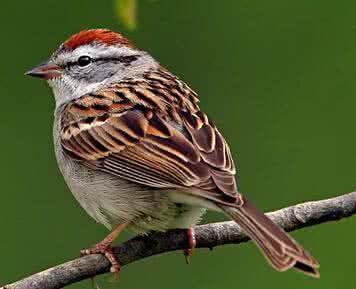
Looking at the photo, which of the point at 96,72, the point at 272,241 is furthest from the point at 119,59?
the point at 272,241


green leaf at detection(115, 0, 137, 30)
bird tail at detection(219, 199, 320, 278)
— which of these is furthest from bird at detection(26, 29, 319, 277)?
green leaf at detection(115, 0, 137, 30)

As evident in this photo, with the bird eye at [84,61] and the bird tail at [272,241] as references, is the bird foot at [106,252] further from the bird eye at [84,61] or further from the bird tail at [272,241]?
the bird eye at [84,61]

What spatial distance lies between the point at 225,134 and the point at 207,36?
3.61 ft

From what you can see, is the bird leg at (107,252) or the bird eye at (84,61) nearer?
the bird leg at (107,252)

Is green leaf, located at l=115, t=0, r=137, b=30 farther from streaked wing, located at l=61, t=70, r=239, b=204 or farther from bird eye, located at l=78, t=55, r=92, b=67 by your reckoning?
bird eye, located at l=78, t=55, r=92, b=67

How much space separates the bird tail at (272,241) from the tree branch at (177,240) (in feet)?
0.57

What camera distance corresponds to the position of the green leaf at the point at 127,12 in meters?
4.88

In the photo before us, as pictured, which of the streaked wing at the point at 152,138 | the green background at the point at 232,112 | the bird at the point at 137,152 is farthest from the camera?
the green background at the point at 232,112

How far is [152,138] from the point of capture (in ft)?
20.0

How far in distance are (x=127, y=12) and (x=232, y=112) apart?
3.75 m

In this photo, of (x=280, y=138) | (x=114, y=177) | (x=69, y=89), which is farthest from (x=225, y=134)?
(x=114, y=177)

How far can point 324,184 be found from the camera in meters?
8.52

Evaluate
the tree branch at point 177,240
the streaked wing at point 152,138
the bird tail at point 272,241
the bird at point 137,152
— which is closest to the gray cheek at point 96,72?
the bird at point 137,152

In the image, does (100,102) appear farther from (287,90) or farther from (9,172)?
(287,90)
